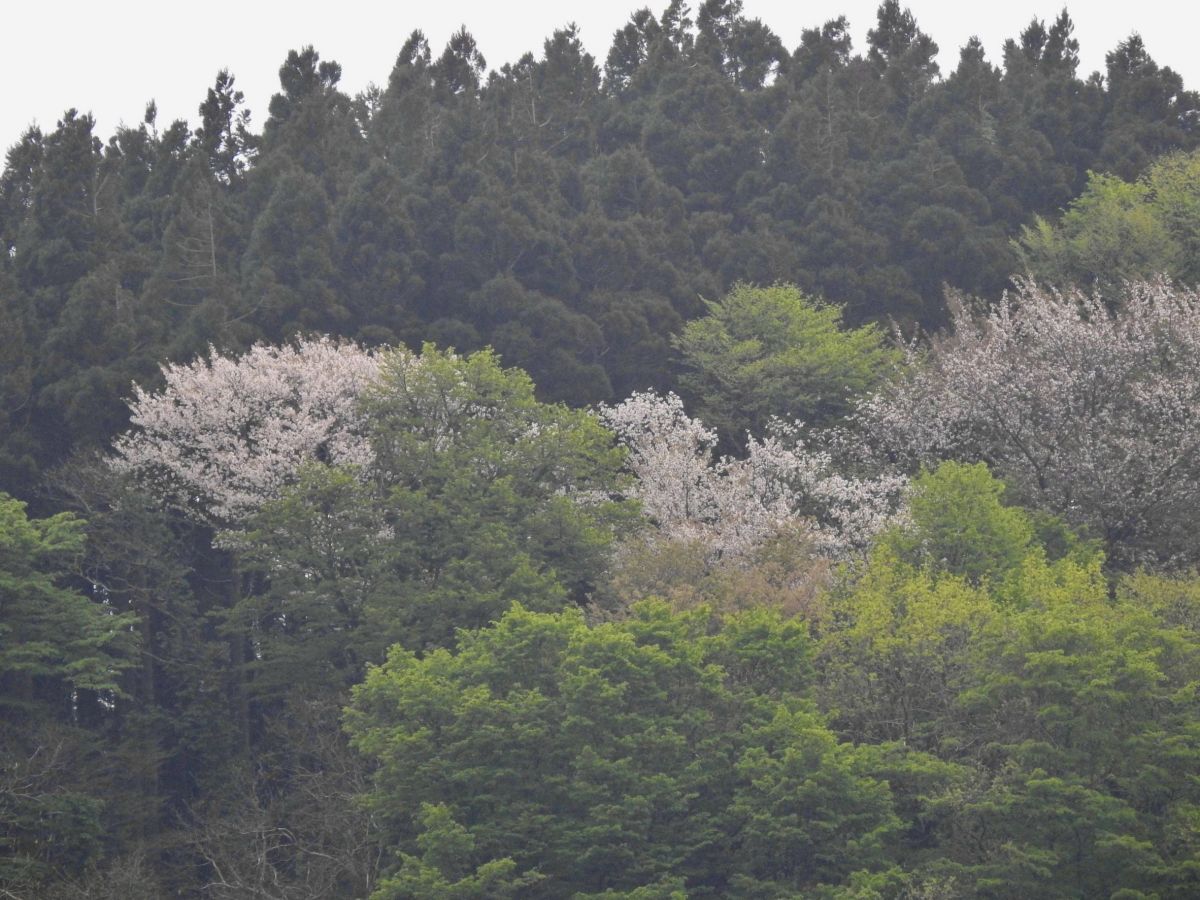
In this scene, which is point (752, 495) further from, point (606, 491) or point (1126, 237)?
point (1126, 237)

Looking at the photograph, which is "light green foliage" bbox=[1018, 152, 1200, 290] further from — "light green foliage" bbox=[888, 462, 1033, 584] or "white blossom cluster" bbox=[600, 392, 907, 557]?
"light green foliage" bbox=[888, 462, 1033, 584]

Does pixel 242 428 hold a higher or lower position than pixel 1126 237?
lower

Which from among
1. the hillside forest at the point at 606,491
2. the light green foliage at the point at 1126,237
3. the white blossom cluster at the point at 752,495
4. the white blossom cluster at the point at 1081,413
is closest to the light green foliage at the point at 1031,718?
the hillside forest at the point at 606,491

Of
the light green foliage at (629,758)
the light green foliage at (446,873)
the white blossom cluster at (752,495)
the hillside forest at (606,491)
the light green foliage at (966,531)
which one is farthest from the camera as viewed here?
the white blossom cluster at (752,495)

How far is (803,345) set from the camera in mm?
45406

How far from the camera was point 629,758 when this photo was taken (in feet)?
87.2

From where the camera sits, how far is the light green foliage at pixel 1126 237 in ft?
156

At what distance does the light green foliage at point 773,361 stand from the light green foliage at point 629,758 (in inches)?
592

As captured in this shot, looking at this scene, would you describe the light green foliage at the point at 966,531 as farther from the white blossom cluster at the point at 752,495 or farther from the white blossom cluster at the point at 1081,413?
the white blossom cluster at the point at 1081,413

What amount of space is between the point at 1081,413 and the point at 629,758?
14.5m

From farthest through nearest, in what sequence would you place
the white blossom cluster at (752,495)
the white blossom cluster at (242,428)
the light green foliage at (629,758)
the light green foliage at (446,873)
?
the white blossom cluster at (242,428) < the white blossom cluster at (752,495) < the light green foliage at (629,758) < the light green foliage at (446,873)

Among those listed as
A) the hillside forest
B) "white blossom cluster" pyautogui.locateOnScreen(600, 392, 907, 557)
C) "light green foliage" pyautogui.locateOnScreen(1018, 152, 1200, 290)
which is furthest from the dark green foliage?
"white blossom cluster" pyautogui.locateOnScreen(600, 392, 907, 557)

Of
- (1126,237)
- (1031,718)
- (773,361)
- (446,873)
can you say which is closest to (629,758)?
(446,873)

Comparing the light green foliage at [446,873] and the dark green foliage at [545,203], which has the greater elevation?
the dark green foliage at [545,203]
